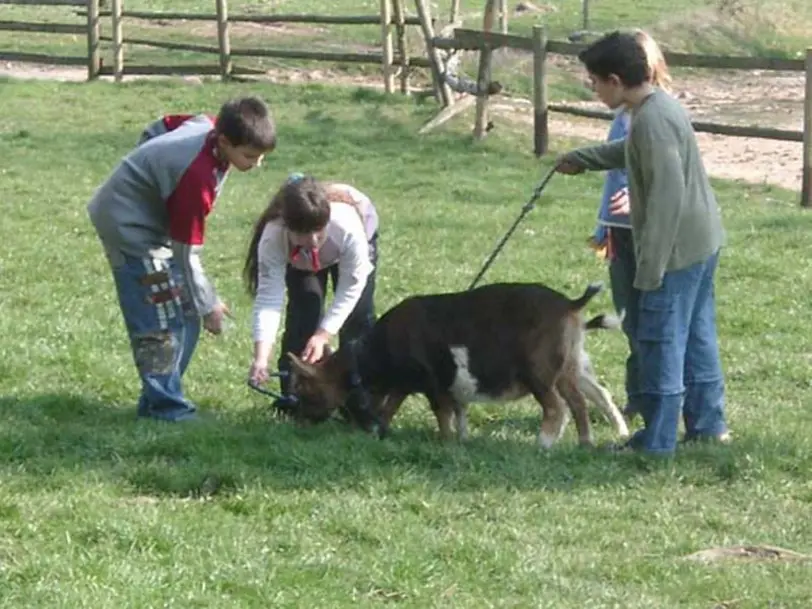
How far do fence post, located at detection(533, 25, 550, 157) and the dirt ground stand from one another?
1.58m

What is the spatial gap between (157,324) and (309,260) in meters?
0.79

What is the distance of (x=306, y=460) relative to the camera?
24.0 ft

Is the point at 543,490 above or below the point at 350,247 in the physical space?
below

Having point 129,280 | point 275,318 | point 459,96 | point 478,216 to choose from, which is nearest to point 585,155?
point 275,318

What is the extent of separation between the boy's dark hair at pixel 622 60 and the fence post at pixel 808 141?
8805 millimetres

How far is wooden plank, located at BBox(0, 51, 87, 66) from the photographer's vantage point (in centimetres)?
2550

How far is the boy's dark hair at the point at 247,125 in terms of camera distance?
24.4 feet

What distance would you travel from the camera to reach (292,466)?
24.0ft

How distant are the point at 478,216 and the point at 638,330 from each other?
24.1ft

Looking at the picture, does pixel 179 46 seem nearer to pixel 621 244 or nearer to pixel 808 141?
pixel 808 141

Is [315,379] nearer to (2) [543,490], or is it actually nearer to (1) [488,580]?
(2) [543,490]

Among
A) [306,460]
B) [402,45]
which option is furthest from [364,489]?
[402,45]

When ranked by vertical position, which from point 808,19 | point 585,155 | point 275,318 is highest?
point 585,155

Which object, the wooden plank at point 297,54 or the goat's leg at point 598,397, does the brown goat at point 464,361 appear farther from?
the wooden plank at point 297,54
